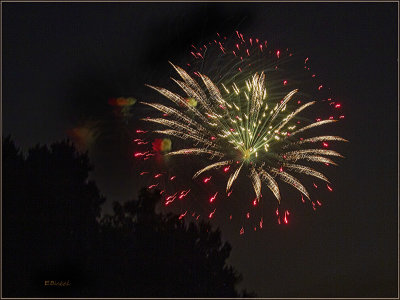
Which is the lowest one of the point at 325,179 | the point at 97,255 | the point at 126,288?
the point at 126,288

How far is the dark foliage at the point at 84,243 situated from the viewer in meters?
25.5

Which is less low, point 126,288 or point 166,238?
point 166,238

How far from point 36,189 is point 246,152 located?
14052 millimetres

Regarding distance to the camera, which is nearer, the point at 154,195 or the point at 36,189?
the point at 36,189

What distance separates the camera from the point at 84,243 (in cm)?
2780

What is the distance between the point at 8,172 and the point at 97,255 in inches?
264

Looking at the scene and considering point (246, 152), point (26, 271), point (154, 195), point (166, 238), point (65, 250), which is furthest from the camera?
point (154, 195)

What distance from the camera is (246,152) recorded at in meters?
18.6

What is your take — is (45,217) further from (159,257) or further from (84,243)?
(159,257)

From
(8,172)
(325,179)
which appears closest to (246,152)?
(325,179)

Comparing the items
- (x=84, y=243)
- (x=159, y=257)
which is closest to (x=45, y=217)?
(x=84, y=243)

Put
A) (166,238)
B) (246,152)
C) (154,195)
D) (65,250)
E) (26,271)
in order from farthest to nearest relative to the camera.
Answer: (154,195), (166,238), (65,250), (26,271), (246,152)

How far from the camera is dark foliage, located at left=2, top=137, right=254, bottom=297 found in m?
25.5

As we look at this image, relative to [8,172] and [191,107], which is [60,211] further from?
[191,107]
